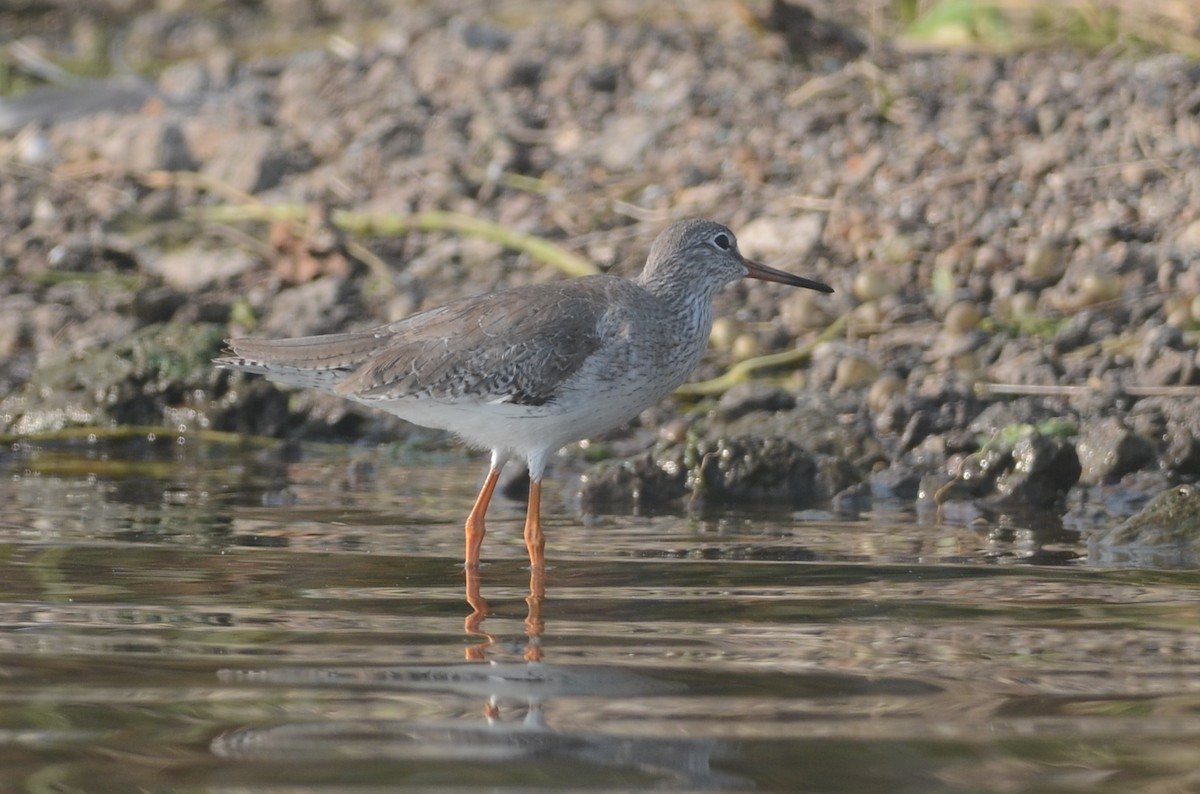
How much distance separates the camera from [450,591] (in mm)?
6605

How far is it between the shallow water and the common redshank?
A: 0.50 m

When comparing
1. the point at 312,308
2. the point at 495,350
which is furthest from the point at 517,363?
the point at 312,308

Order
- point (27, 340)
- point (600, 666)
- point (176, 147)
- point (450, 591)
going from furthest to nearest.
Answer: point (176, 147) → point (27, 340) → point (450, 591) → point (600, 666)

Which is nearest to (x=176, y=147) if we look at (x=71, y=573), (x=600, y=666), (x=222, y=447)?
(x=222, y=447)

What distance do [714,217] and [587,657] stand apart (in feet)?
23.4

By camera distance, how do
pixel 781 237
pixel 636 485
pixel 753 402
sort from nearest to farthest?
pixel 636 485 → pixel 753 402 → pixel 781 237

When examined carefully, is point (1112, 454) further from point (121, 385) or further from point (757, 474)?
point (121, 385)

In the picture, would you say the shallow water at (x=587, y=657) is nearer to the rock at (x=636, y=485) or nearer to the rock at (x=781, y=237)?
the rock at (x=636, y=485)

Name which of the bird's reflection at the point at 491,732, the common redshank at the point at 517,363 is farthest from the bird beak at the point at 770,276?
the bird's reflection at the point at 491,732

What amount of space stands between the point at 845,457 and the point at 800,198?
3418mm

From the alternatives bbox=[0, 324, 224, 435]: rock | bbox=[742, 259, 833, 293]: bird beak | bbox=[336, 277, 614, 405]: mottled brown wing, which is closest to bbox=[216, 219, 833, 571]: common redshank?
bbox=[336, 277, 614, 405]: mottled brown wing

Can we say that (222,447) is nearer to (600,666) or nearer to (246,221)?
(246,221)

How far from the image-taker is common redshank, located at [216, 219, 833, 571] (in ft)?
25.5

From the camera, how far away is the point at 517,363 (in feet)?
25.5
